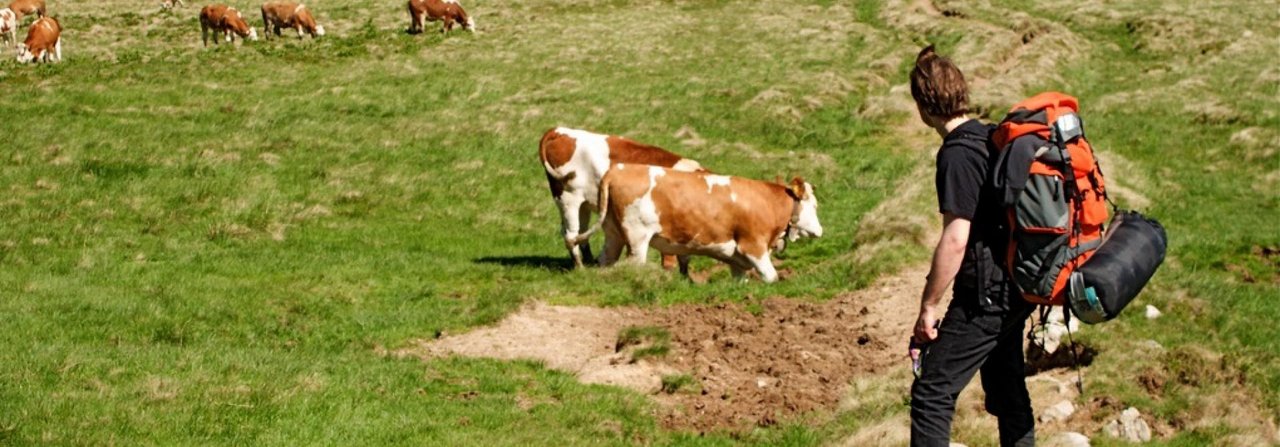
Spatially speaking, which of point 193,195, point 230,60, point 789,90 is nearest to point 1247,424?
point 193,195

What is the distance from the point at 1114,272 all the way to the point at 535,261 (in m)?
12.9

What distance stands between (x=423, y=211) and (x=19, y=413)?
13.0m

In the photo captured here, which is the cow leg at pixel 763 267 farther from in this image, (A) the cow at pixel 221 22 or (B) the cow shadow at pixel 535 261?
(A) the cow at pixel 221 22

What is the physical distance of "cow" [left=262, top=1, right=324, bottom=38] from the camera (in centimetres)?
4516

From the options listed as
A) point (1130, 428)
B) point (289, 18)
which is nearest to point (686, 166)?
point (1130, 428)

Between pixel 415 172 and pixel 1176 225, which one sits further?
pixel 415 172

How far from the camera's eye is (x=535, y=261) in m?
19.0

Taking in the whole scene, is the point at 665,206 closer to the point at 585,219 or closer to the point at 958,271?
the point at 585,219

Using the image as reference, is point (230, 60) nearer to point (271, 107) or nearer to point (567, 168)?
point (271, 107)

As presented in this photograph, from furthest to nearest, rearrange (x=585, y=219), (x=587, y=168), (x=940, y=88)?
(x=585, y=219) → (x=587, y=168) → (x=940, y=88)

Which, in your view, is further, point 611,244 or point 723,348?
point 611,244

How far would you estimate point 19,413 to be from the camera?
9.24m

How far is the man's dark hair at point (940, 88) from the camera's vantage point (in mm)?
7121

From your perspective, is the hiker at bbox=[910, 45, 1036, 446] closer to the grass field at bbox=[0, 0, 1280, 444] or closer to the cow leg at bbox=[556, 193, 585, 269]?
the grass field at bbox=[0, 0, 1280, 444]
